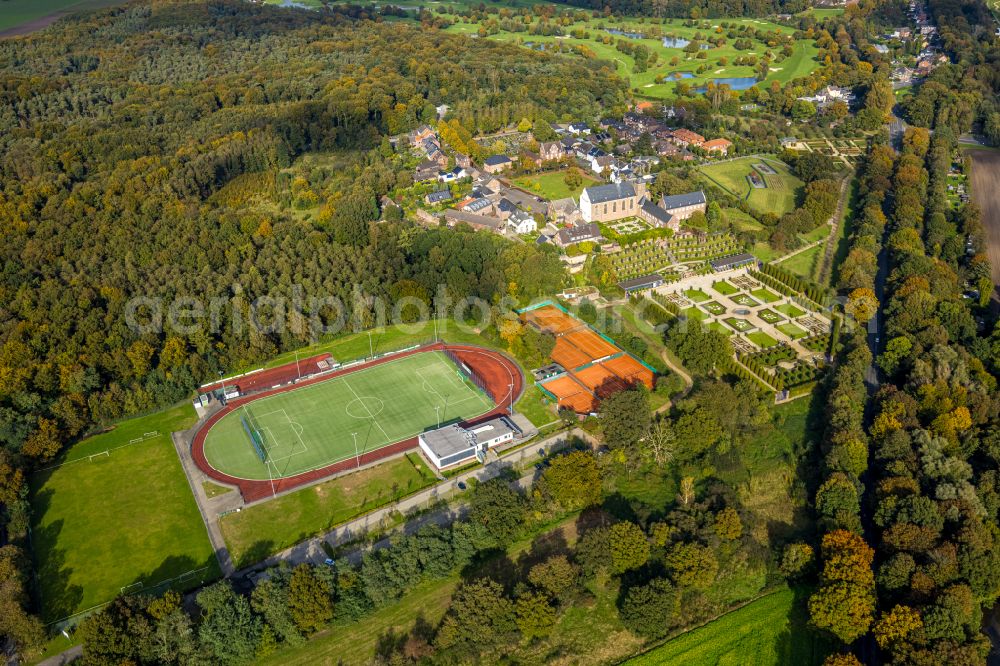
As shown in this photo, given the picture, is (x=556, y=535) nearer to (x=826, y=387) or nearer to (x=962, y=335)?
(x=826, y=387)

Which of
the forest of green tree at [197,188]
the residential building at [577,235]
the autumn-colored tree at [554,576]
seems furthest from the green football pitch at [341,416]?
the residential building at [577,235]

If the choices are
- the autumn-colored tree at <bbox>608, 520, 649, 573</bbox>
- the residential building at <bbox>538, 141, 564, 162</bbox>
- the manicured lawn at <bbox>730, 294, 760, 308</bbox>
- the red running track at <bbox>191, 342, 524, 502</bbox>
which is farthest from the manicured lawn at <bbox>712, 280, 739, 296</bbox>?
the residential building at <bbox>538, 141, 564, 162</bbox>

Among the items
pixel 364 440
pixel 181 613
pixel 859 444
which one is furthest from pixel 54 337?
pixel 859 444

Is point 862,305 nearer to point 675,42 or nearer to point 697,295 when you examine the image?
point 697,295

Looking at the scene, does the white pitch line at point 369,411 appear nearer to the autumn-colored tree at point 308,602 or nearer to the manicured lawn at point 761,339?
the autumn-colored tree at point 308,602

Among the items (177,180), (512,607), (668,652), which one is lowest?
(668,652)

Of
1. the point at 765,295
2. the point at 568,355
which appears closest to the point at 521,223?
the point at 568,355

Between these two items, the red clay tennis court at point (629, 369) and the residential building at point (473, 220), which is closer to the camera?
the red clay tennis court at point (629, 369)
